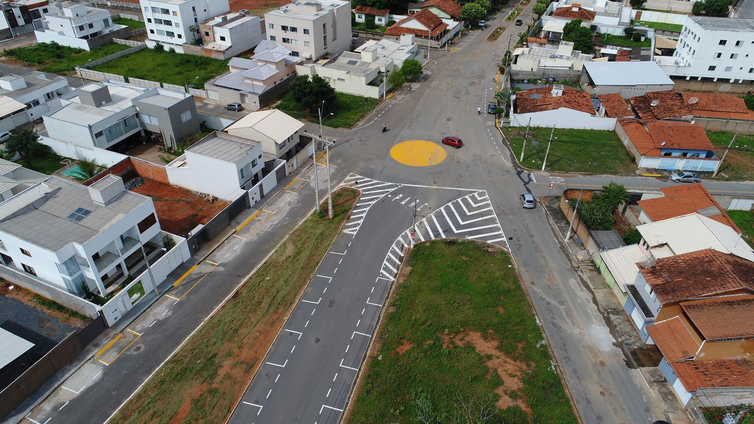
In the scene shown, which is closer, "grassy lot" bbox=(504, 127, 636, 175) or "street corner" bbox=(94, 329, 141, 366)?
"street corner" bbox=(94, 329, 141, 366)

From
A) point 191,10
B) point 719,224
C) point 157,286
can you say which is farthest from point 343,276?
point 191,10

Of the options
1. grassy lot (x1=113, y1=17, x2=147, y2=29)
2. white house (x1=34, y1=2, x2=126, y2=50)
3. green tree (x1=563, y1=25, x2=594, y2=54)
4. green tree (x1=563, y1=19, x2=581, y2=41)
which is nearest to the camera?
green tree (x1=563, y1=25, x2=594, y2=54)

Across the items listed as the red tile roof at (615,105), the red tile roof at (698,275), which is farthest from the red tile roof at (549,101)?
the red tile roof at (698,275)

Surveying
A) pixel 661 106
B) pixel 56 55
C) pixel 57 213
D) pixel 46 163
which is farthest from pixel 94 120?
pixel 661 106

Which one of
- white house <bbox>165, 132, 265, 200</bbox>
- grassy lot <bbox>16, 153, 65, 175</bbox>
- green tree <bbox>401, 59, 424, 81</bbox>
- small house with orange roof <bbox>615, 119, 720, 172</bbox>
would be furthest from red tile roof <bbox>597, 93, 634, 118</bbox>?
grassy lot <bbox>16, 153, 65, 175</bbox>

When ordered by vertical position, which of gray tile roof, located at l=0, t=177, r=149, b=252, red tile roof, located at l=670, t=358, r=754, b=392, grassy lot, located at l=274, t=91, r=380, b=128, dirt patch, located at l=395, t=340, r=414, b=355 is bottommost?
dirt patch, located at l=395, t=340, r=414, b=355

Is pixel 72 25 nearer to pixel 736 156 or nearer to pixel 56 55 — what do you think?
pixel 56 55

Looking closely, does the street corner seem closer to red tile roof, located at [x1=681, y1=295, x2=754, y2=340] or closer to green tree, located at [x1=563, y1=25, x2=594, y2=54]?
red tile roof, located at [x1=681, y1=295, x2=754, y2=340]
